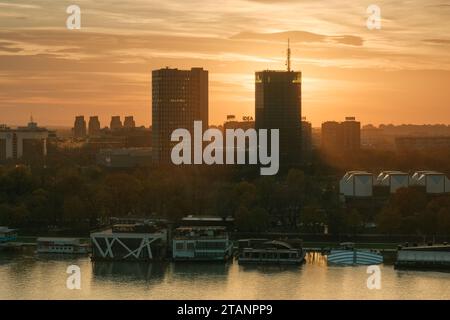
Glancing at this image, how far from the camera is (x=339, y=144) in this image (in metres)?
36.7

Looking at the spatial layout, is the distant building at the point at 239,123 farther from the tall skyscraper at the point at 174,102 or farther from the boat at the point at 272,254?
the boat at the point at 272,254

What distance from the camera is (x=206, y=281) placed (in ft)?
36.5

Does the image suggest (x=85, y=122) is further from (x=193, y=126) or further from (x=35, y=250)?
(x=35, y=250)

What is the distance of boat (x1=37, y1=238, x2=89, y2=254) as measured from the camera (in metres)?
13.7

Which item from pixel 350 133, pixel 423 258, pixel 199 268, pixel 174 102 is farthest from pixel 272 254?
pixel 350 133

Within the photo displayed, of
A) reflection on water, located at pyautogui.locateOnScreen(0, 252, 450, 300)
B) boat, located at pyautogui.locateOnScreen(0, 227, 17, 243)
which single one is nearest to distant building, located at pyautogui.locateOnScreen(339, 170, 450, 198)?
reflection on water, located at pyautogui.locateOnScreen(0, 252, 450, 300)

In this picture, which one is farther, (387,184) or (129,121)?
(129,121)

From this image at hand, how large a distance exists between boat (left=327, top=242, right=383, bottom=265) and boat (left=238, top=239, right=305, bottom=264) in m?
0.44

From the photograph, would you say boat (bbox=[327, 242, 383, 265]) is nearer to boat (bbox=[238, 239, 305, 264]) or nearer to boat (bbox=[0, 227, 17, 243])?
boat (bbox=[238, 239, 305, 264])

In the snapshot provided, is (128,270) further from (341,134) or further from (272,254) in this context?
(341,134)

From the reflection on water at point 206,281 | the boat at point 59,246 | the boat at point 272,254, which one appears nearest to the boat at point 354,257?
the reflection on water at point 206,281

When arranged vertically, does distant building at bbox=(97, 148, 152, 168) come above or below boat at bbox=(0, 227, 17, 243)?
above

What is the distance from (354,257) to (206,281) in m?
2.31

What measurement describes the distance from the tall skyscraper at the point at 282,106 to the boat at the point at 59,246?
13053 millimetres
